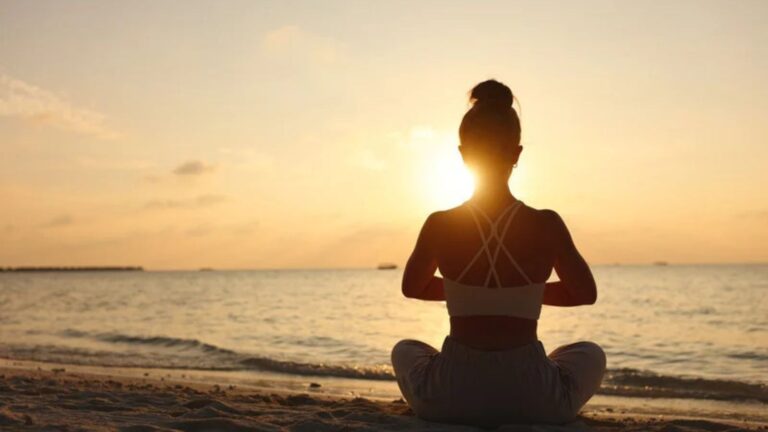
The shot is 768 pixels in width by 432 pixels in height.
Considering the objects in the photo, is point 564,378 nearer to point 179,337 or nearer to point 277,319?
point 179,337

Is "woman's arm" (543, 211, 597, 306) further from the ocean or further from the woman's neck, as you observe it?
the ocean

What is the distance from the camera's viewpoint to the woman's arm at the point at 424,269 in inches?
153

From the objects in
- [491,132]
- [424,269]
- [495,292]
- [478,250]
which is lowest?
[495,292]

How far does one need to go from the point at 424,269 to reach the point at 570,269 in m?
0.77

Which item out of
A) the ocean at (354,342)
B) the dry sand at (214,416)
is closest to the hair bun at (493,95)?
the dry sand at (214,416)

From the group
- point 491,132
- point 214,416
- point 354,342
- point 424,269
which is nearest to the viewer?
point 491,132

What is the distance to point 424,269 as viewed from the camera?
393 centimetres

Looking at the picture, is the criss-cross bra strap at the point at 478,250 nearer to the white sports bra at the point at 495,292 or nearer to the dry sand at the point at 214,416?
the white sports bra at the point at 495,292

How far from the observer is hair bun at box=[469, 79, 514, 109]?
3629 mm

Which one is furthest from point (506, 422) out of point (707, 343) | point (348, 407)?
point (707, 343)

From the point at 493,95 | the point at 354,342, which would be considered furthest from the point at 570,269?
the point at 354,342

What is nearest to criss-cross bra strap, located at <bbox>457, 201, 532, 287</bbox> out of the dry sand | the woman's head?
the woman's head

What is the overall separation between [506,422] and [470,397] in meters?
0.26

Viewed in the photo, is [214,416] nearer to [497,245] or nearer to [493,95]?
[497,245]
